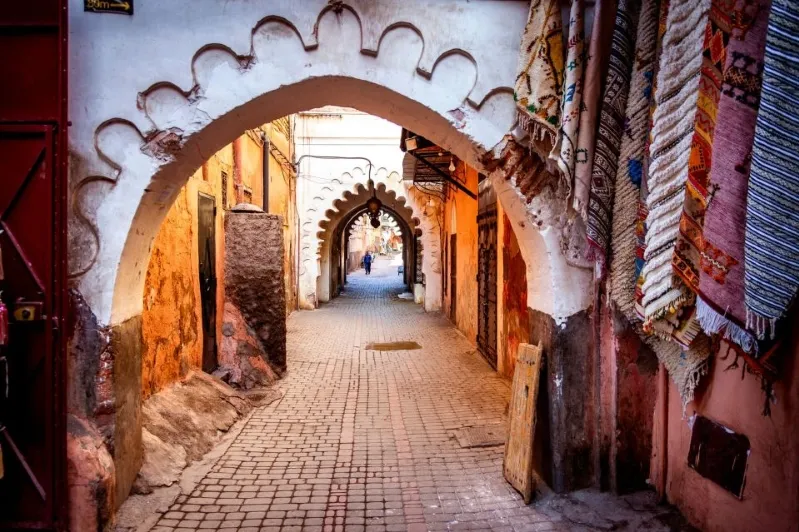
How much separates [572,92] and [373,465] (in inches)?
115

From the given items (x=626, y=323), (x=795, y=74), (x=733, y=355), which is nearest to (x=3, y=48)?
(x=795, y=74)

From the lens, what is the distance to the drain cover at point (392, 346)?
8.37 metres

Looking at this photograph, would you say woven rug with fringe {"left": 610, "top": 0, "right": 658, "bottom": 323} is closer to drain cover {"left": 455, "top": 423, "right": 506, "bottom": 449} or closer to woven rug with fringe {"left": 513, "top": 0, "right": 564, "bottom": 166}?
woven rug with fringe {"left": 513, "top": 0, "right": 564, "bottom": 166}

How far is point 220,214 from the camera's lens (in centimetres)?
652

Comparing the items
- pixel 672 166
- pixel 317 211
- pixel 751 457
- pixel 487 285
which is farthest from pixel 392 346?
pixel 672 166

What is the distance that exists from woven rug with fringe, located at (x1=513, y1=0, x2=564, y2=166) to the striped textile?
1.14 m

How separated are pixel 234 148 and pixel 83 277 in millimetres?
5001

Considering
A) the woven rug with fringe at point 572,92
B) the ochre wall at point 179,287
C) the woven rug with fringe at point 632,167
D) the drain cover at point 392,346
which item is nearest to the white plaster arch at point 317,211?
the drain cover at point 392,346

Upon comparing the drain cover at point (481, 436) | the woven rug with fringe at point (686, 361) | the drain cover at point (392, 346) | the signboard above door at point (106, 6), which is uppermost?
the signboard above door at point (106, 6)

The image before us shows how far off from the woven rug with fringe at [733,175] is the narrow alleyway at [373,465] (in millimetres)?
1514

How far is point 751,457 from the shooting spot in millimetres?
2238

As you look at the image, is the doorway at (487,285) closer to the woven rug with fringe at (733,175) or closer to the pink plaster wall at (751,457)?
the pink plaster wall at (751,457)

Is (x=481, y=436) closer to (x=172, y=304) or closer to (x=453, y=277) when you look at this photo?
(x=172, y=304)

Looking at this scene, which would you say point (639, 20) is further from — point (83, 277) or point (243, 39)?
point (83, 277)
